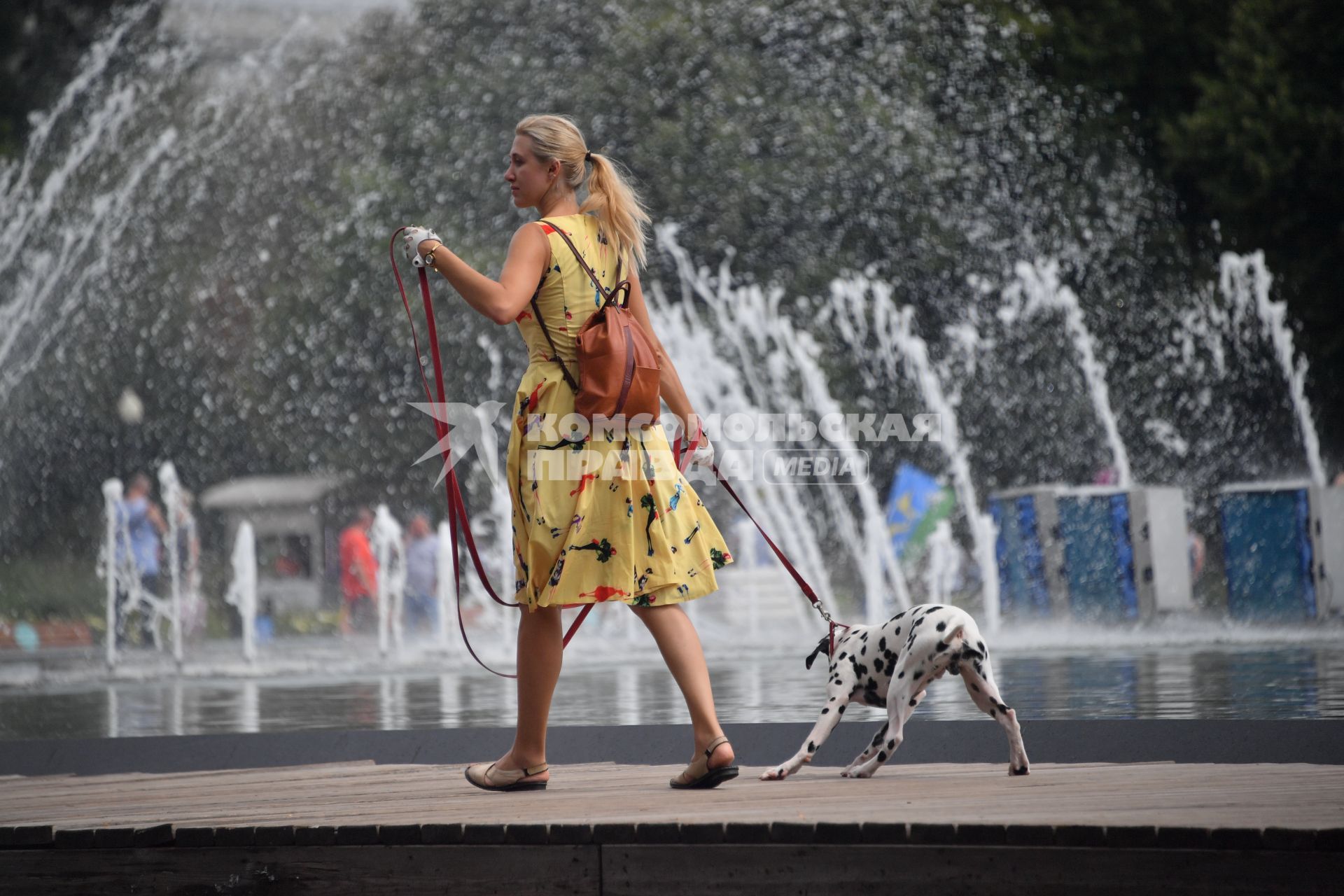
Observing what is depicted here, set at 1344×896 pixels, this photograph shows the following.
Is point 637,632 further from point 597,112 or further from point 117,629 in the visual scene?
point 597,112

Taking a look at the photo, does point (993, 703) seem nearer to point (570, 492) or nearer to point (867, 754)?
point (867, 754)

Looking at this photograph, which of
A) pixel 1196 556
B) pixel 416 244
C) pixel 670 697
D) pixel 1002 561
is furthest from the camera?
pixel 1196 556

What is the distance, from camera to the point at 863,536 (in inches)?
949

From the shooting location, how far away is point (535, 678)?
365 centimetres

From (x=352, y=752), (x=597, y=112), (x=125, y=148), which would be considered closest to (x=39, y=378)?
(x=125, y=148)

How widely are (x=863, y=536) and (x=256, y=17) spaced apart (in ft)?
48.2

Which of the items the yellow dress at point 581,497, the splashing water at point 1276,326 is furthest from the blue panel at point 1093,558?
the yellow dress at point 581,497

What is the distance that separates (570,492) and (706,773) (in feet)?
2.33

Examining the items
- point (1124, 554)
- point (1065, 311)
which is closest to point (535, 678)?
point (1124, 554)

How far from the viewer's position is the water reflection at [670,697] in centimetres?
600

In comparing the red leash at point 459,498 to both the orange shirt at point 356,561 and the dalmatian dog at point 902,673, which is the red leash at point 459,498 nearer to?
the dalmatian dog at point 902,673

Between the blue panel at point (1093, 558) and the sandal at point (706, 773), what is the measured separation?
11132mm

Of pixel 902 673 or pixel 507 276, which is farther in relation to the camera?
pixel 902 673

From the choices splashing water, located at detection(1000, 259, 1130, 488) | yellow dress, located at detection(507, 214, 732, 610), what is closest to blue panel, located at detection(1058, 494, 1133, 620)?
splashing water, located at detection(1000, 259, 1130, 488)
